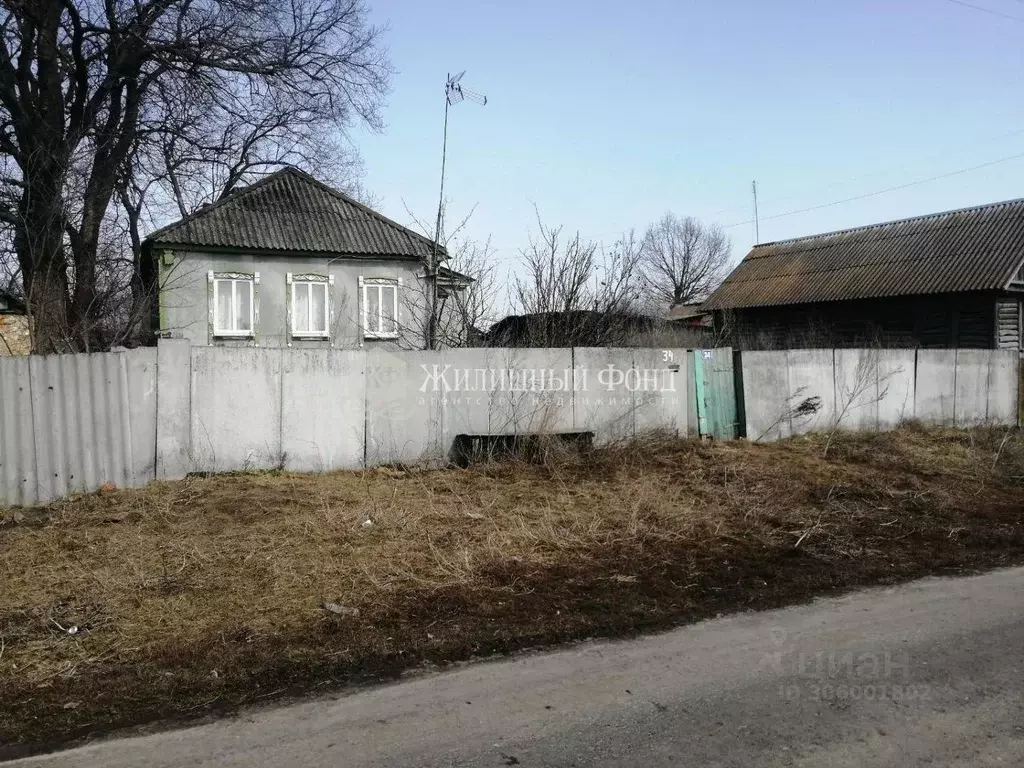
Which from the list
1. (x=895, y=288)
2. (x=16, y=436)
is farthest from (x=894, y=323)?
(x=16, y=436)

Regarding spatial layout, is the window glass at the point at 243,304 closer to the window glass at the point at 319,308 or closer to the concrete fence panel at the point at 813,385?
the window glass at the point at 319,308

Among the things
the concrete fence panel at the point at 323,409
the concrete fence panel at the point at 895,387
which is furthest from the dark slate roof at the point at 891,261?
the concrete fence panel at the point at 323,409

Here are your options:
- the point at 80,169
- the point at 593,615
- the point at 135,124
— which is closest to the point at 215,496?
the point at 593,615

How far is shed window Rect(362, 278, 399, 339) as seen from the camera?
65.6 ft

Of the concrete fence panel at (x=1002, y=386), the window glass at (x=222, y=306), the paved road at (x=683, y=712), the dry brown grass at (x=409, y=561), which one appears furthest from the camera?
the window glass at (x=222, y=306)

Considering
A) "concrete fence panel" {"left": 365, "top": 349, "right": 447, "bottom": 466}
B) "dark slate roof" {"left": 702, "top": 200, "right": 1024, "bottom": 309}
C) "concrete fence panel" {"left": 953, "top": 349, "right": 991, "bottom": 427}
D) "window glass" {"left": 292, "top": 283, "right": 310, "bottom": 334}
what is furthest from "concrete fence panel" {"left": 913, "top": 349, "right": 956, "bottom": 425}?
"window glass" {"left": 292, "top": 283, "right": 310, "bottom": 334}

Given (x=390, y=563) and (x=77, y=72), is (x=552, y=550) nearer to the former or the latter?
(x=390, y=563)

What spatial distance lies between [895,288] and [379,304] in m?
15.5

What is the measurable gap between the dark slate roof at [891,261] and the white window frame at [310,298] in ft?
46.2

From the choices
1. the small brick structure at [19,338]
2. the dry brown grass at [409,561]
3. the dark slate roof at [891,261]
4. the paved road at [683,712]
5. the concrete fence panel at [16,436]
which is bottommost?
the paved road at [683,712]

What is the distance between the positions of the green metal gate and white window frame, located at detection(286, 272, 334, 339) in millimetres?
11601

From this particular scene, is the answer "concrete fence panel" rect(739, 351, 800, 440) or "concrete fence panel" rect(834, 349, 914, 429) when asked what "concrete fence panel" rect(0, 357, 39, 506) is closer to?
"concrete fence panel" rect(739, 351, 800, 440)

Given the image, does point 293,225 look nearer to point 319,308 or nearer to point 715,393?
point 319,308

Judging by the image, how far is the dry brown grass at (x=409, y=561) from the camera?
4.25 metres
